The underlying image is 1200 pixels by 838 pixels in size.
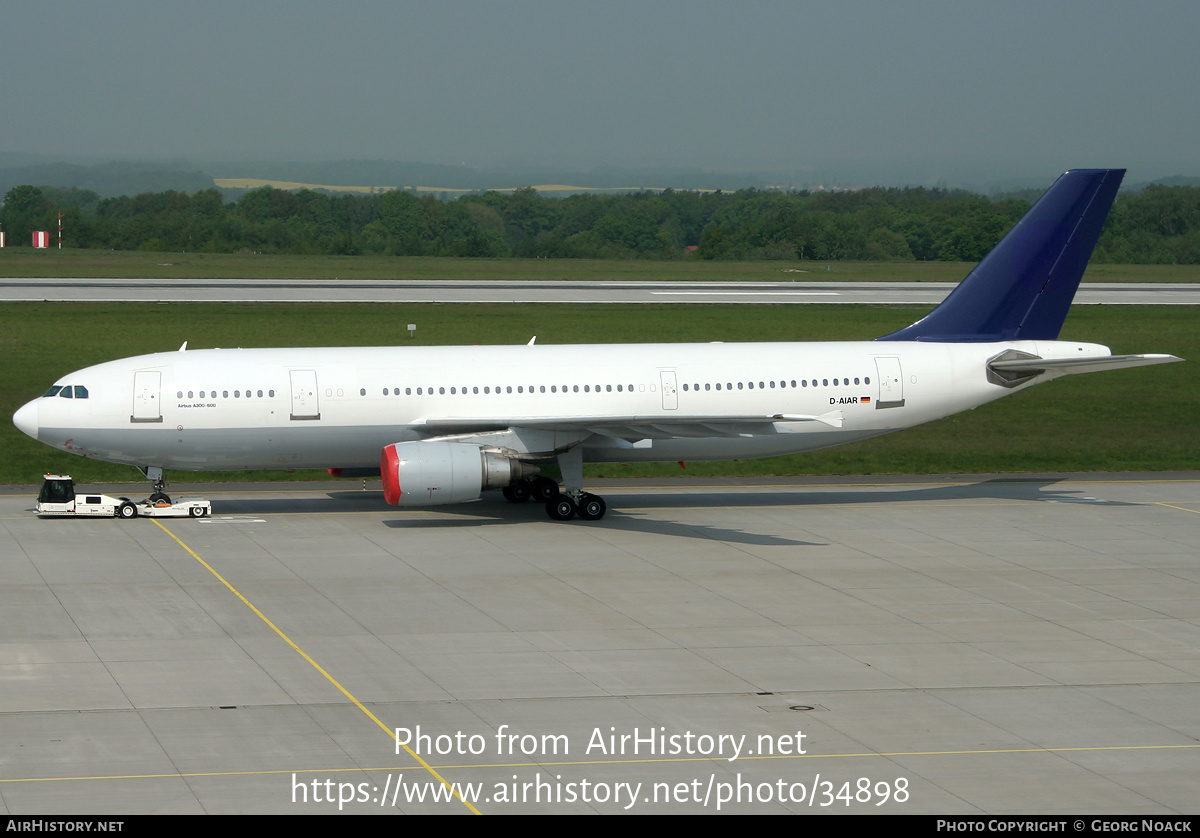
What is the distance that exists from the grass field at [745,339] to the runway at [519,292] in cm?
520

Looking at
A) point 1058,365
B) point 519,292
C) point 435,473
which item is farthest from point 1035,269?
point 519,292

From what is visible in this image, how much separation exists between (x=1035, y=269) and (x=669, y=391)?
11.1 m

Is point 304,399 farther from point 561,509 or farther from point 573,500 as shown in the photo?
point 573,500

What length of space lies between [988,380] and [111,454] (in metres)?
22.9

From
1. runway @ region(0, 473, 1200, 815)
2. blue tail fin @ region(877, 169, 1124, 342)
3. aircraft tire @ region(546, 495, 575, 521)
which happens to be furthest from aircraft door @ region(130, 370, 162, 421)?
blue tail fin @ region(877, 169, 1124, 342)

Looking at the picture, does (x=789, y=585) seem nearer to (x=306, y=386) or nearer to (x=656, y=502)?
(x=656, y=502)

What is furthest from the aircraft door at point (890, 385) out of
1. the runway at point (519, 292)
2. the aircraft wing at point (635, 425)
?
the runway at point (519, 292)

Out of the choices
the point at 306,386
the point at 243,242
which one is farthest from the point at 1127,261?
the point at 306,386

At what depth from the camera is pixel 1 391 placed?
53.6m

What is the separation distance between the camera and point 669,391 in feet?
115

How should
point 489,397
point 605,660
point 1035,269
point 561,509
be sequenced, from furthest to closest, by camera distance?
point 1035,269
point 489,397
point 561,509
point 605,660

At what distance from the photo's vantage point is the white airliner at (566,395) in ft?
107

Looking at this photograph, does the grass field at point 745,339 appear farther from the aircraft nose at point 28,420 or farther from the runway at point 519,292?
the aircraft nose at point 28,420

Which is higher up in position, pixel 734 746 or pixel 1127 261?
pixel 1127 261
